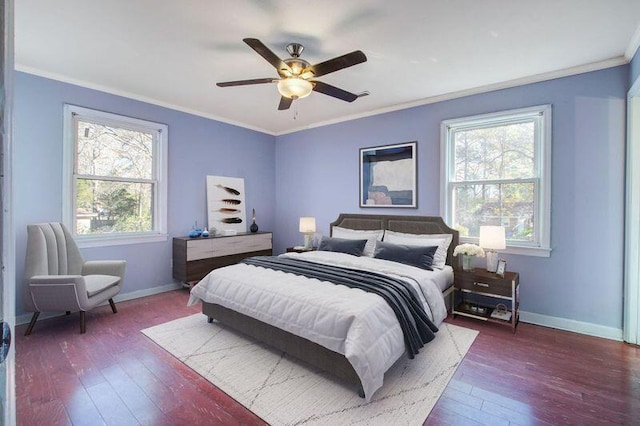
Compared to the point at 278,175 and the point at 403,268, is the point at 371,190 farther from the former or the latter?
the point at 278,175

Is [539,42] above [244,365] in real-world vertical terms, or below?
above

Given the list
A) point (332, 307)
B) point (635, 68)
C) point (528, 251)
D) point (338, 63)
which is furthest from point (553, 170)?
point (332, 307)

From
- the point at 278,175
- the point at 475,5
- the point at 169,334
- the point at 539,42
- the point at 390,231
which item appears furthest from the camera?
the point at 278,175

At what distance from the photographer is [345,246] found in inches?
170

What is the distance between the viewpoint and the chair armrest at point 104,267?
3.66 m

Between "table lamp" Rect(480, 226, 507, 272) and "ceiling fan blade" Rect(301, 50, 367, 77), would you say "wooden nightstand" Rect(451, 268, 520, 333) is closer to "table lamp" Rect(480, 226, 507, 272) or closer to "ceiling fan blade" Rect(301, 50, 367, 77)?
"table lamp" Rect(480, 226, 507, 272)

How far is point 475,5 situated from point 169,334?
4000mm

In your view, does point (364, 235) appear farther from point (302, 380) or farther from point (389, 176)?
point (302, 380)

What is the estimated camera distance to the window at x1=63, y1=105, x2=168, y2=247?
378cm

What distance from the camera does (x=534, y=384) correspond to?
7.72 feet

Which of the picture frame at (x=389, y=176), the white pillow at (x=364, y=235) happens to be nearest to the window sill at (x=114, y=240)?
the white pillow at (x=364, y=235)

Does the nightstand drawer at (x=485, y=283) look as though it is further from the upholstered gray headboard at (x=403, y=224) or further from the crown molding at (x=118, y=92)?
the crown molding at (x=118, y=92)

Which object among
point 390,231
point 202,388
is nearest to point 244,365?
point 202,388

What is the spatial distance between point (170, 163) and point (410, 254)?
146 inches
